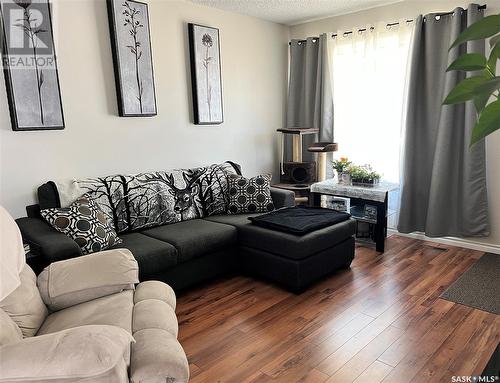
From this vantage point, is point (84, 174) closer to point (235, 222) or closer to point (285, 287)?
point (235, 222)

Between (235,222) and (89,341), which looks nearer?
(89,341)

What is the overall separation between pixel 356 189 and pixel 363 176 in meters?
0.18

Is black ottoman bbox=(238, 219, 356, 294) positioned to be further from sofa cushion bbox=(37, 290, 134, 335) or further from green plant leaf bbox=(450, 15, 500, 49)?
green plant leaf bbox=(450, 15, 500, 49)

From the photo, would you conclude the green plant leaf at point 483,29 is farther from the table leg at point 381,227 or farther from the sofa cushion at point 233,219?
the table leg at point 381,227

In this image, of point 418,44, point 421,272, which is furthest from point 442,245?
point 418,44

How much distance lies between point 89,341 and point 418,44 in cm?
362

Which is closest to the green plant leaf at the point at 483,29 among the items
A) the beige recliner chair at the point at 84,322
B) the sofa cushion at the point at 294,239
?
the beige recliner chair at the point at 84,322

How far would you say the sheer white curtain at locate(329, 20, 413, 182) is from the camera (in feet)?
→ 12.4

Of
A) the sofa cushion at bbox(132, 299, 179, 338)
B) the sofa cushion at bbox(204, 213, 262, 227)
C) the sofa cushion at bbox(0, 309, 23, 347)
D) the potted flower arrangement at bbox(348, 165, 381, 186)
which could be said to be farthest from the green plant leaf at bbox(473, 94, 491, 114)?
the potted flower arrangement at bbox(348, 165, 381, 186)

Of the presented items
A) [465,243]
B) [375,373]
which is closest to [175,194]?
[375,373]

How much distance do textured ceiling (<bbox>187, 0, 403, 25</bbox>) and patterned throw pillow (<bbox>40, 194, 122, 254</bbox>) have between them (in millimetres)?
2209

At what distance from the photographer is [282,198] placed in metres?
3.57

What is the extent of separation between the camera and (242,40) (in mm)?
4086

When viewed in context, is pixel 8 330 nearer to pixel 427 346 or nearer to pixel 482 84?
pixel 482 84
